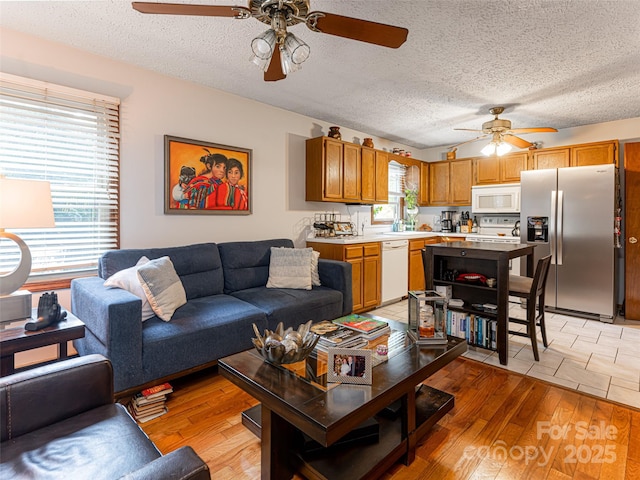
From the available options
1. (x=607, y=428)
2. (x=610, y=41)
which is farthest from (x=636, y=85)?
(x=607, y=428)

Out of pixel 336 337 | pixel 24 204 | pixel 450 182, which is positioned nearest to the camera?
pixel 24 204

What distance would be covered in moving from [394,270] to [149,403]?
3329 mm

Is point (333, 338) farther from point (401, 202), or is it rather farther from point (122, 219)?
point (401, 202)

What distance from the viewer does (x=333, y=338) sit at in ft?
6.20

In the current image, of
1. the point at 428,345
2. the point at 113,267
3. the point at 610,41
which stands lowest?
the point at 428,345

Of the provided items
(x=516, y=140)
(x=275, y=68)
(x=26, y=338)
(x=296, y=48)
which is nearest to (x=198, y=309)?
(x=26, y=338)

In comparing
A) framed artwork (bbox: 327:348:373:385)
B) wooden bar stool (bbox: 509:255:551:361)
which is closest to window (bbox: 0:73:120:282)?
framed artwork (bbox: 327:348:373:385)

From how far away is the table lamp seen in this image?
174 cm

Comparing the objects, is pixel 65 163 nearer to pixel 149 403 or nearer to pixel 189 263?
pixel 189 263

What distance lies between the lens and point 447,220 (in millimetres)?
5848

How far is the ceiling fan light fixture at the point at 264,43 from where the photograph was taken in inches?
64.1

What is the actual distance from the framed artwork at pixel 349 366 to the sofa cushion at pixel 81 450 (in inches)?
27.9

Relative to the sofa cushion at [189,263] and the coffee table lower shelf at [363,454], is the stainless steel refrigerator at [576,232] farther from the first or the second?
the sofa cushion at [189,263]

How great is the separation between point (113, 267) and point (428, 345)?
2.28 meters
